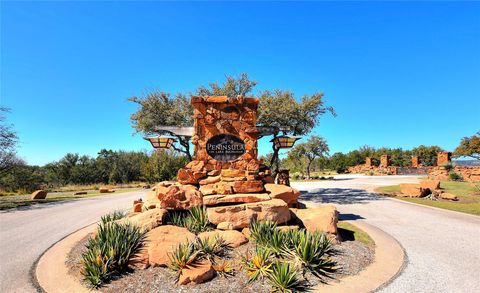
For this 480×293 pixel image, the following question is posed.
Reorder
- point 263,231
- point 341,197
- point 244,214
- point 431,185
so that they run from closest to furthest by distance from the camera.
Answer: point 263,231 → point 244,214 → point 341,197 → point 431,185

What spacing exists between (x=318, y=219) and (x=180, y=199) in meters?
4.05

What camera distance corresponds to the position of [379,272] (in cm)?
478

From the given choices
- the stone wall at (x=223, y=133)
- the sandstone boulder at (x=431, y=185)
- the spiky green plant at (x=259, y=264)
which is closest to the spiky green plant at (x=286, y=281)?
the spiky green plant at (x=259, y=264)

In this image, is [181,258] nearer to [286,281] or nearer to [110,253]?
[110,253]

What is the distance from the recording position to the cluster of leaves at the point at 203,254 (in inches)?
181

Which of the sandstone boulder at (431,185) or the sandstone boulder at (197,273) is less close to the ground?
the sandstone boulder at (431,185)

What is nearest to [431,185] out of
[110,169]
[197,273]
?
[197,273]

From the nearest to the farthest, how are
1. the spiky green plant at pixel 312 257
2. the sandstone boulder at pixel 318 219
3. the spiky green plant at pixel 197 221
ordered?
the spiky green plant at pixel 312 257
the spiky green plant at pixel 197 221
the sandstone boulder at pixel 318 219

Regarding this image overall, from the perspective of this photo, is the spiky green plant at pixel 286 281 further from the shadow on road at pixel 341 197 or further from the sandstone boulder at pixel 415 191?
the sandstone boulder at pixel 415 191

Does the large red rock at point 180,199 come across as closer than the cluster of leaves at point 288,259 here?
No

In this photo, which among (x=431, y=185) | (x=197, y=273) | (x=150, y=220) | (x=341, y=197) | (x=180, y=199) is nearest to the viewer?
(x=197, y=273)

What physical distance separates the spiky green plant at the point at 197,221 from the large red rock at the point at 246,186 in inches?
52.2

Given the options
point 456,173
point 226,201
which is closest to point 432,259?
point 226,201

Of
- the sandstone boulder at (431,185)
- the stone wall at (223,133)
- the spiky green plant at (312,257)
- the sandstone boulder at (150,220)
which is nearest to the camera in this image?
the spiky green plant at (312,257)
